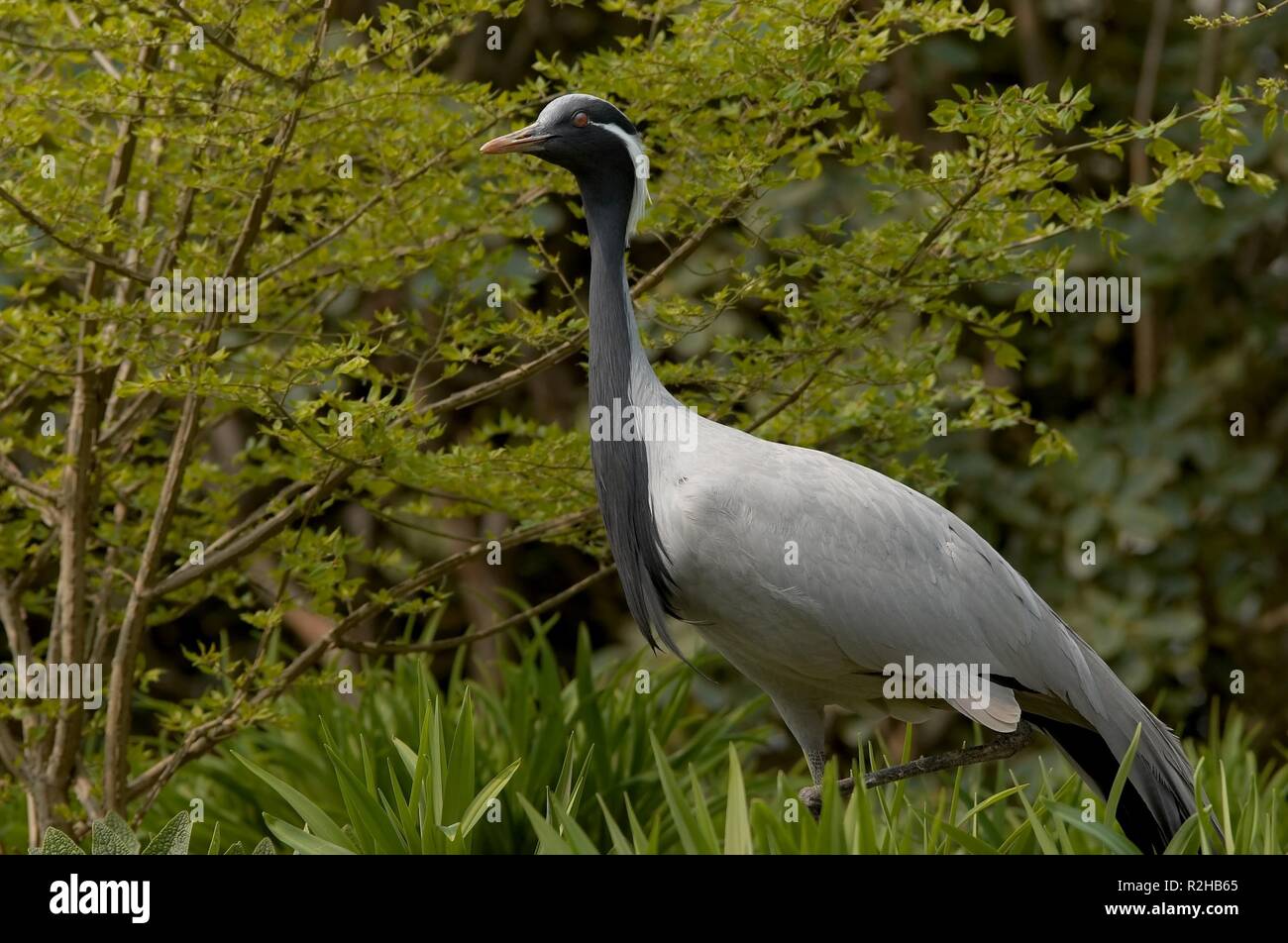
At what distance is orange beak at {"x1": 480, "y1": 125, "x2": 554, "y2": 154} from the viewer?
3170 millimetres

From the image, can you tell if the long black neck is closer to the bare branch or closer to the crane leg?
the crane leg

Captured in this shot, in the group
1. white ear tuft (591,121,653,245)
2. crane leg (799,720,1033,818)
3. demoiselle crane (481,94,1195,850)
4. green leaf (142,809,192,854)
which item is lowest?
green leaf (142,809,192,854)

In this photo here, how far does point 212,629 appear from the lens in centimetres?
764

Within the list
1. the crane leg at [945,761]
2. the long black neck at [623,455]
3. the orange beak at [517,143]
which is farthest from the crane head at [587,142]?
the crane leg at [945,761]

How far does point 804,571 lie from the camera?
122 inches

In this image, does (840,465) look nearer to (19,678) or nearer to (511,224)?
(511,224)

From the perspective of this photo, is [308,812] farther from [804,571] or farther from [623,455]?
[804,571]

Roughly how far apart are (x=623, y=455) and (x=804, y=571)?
0.47 meters

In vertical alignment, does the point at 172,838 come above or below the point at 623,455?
below

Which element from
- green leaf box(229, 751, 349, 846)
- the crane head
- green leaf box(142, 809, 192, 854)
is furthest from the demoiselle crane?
green leaf box(142, 809, 192, 854)

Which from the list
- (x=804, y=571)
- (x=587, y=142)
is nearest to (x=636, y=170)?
(x=587, y=142)

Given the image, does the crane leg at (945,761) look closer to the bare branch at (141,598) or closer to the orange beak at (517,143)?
the orange beak at (517,143)

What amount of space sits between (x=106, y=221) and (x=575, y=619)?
188 inches
